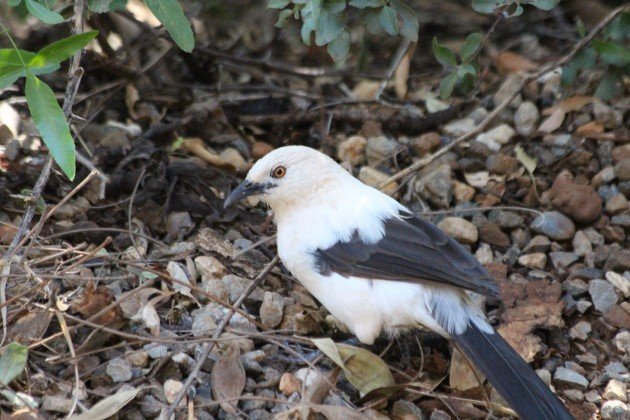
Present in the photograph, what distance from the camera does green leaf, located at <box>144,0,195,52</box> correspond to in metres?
4.17

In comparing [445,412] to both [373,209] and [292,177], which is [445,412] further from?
[292,177]

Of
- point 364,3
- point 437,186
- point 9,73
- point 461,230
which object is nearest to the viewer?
point 9,73

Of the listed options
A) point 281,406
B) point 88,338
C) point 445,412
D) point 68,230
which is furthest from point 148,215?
point 445,412

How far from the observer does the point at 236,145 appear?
18.7 feet

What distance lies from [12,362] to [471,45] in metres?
3.01

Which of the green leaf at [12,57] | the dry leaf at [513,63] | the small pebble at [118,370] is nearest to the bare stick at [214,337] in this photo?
the small pebble at [118,370]

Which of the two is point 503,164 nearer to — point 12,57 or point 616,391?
point 616,391

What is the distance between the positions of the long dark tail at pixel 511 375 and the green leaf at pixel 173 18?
1.89 meters

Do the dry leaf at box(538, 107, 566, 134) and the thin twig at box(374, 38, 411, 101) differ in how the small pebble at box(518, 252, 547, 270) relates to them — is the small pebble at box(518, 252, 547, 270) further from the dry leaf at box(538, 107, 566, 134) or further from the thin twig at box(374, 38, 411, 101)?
the thin twig at box(374, 38, 411, 101)

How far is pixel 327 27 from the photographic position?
4500mm

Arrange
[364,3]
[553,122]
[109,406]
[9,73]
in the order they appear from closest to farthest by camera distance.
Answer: [109,406] < [9,73] < [364,3] < [553,122]

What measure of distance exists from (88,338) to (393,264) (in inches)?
56.0

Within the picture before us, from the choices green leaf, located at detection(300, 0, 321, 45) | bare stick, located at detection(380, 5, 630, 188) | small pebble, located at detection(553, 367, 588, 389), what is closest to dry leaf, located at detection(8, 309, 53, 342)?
green leaf, located at detection(300, 0, 321, 45)

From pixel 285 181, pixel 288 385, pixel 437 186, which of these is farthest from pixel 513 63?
pixel 288 385
